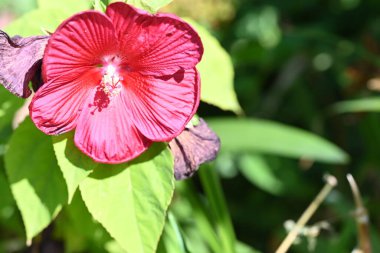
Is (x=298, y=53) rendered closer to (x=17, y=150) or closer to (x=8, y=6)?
(x=8, y=6)

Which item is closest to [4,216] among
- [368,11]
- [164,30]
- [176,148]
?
[176,148]

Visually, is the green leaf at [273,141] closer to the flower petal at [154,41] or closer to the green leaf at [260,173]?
the green leaf at [260,173]

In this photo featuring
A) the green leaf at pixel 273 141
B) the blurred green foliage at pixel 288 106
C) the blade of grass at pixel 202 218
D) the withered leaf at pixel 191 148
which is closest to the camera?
the withered leaf at pixel 191 148

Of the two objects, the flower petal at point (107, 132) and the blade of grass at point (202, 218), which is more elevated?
the flower petal at point (107, 132)

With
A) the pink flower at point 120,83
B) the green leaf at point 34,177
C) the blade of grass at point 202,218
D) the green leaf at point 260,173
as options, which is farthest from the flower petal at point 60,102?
the green leaf at point 260,173

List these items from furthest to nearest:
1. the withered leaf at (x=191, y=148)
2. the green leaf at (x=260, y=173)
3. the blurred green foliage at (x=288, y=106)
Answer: the green leaf at (x=260, y=173) → the blurred green foliage at (x=288, y=106) → the withered leaf at (x=191, y=148)

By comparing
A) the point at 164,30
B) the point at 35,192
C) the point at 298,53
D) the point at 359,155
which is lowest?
the point at 359,155

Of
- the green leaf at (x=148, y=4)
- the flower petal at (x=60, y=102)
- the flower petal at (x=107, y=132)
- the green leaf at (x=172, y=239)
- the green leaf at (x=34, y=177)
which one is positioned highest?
the green leaf at (x=148, y=4)
